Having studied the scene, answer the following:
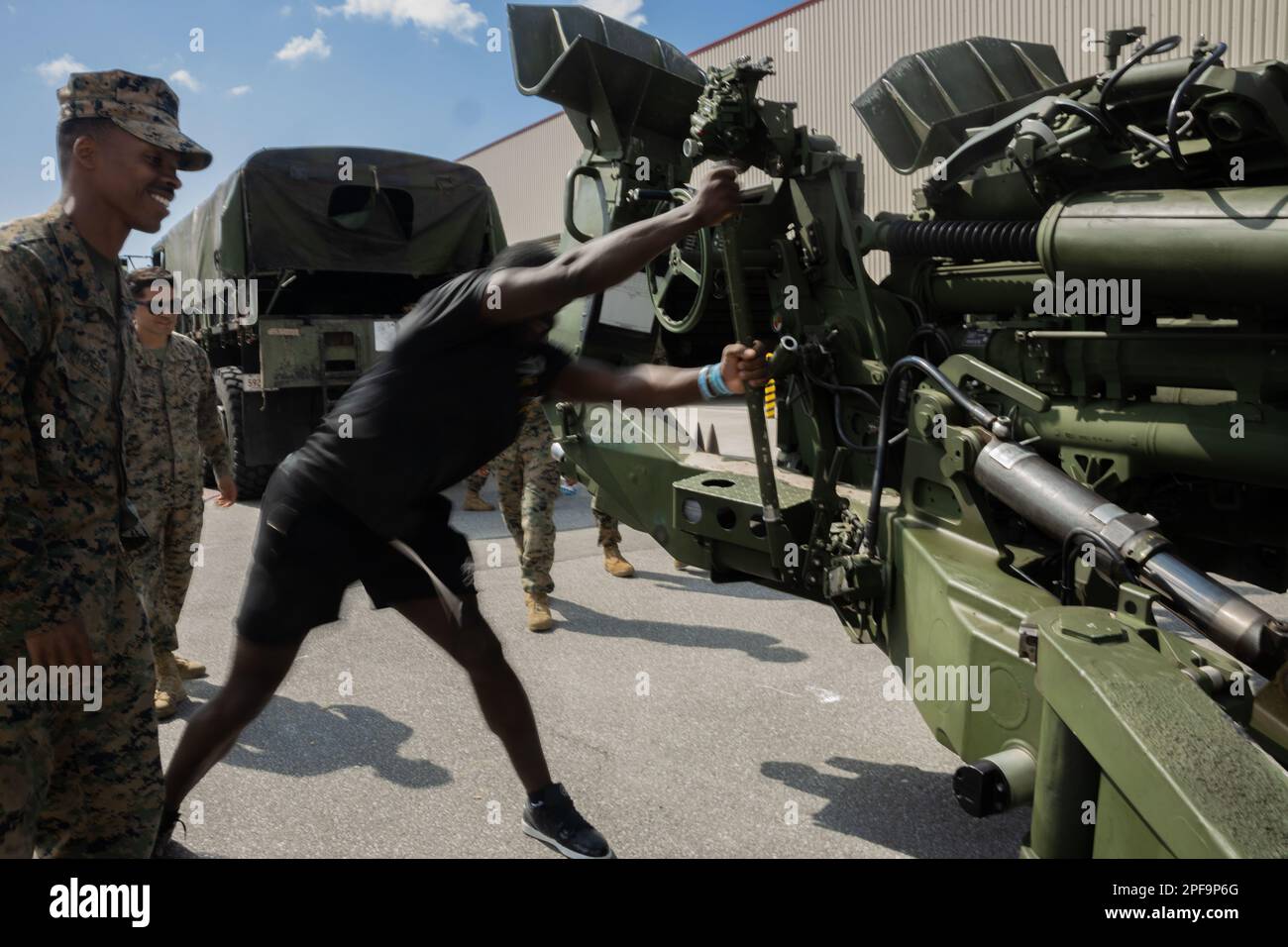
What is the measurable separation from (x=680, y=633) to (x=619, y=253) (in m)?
3.16

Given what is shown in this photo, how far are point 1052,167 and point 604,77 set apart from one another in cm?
203

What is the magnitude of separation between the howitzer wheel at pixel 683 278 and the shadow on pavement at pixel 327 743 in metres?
1.93

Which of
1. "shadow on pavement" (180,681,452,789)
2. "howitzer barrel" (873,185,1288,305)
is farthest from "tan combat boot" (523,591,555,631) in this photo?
"howitzer barrel" (873,185,1288,305)

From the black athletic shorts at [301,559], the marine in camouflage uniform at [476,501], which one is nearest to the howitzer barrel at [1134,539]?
the black athletic shorts at [301,559]

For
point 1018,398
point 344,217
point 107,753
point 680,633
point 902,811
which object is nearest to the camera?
point 107,753

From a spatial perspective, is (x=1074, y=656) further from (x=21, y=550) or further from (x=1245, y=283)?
(x=21, y=550)

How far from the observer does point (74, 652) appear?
2.00 m

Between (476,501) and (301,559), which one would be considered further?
(476,501)

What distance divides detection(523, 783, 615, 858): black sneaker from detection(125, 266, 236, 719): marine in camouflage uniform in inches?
74.1

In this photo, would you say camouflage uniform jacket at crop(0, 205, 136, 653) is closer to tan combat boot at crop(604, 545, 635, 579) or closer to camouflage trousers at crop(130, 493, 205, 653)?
camouflage trousers at crop(130, 493, 205, 653)

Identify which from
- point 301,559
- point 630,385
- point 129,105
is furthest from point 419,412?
point 129,105

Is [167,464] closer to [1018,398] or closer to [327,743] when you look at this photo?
[327,743]

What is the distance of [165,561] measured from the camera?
441cm

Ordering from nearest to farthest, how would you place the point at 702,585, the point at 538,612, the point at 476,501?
the point at 538,612, the point at 702,585, the point at 476,501
